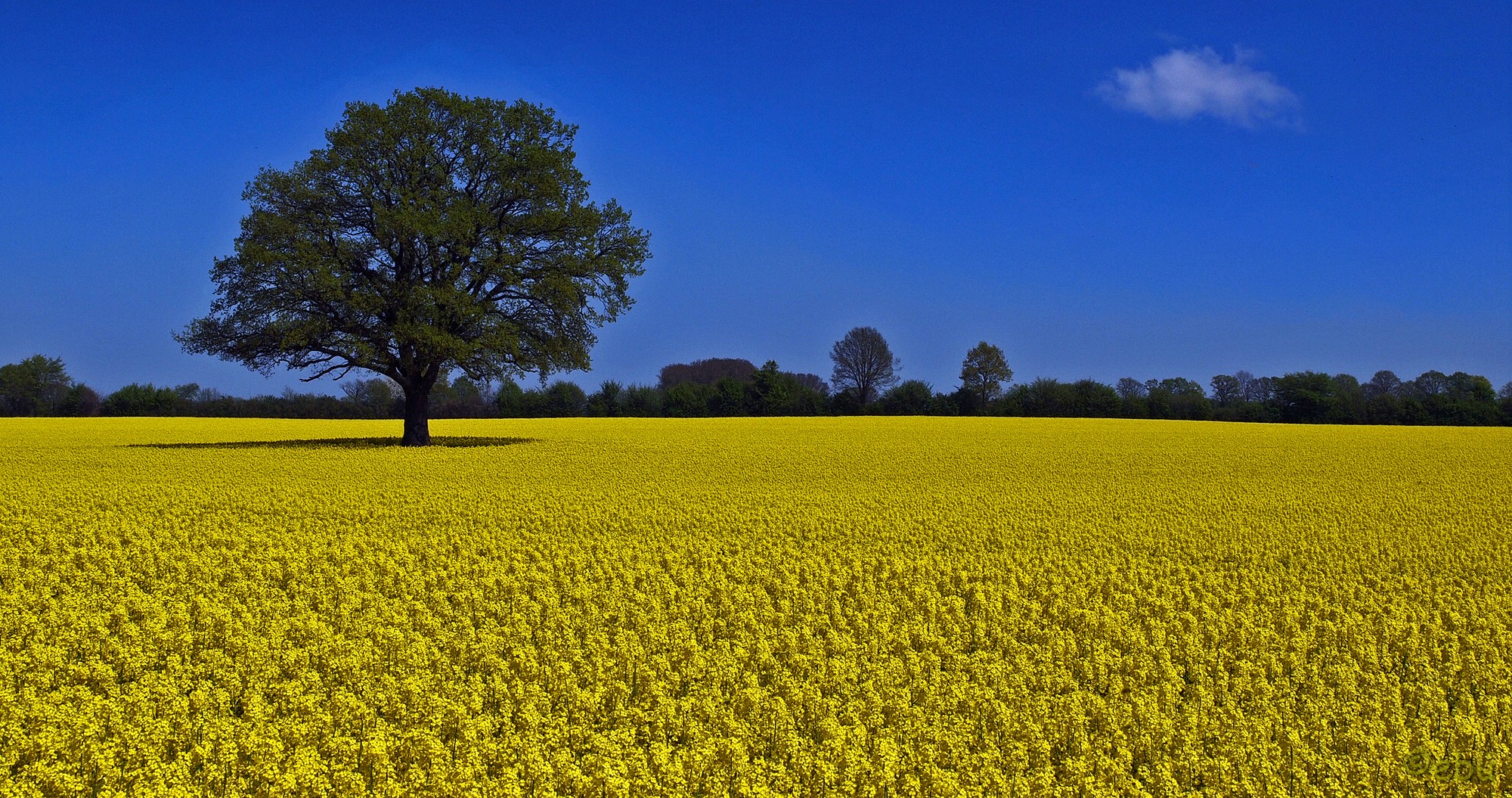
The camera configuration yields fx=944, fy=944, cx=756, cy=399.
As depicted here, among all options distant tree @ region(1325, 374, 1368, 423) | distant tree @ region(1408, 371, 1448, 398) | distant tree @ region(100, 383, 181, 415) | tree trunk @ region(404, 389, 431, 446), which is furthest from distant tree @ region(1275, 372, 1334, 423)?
distant tree @ region(100, 383, 181, 415)

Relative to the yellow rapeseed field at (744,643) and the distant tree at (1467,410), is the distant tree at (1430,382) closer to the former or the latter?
the distant tree at (1467,410)

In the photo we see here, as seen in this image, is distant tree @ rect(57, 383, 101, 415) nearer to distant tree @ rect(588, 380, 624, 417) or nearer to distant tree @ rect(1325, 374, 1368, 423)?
distant tree @ rect(588, 380, 624, 417)

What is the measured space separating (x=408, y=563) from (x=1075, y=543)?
329 inches

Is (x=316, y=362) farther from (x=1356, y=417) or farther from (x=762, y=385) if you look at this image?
(x=1356, y=417)

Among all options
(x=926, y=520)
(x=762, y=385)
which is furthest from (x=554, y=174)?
(x=762, y=385)

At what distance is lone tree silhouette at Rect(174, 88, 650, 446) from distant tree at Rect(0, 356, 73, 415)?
181 feet

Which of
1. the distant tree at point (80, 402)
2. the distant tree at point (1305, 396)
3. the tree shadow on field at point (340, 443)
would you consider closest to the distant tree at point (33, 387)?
the distant tree at point (80, 402)

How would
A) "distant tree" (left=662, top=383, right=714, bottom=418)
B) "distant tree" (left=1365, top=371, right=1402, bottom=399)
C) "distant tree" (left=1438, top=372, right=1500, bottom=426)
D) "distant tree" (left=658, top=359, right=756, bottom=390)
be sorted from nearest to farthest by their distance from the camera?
"distant tree" (left=1438, top=372, right=1500, bottom=426) < "distant tree" (left=662, top=383, right=714, bottom=418) < "distant tree" (left=1365, top=371, right=1402, bottom=399) < "distant tree" (left=658, top=359, right=756, bottom=390)

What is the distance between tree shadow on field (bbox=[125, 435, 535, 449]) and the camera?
2990 cm

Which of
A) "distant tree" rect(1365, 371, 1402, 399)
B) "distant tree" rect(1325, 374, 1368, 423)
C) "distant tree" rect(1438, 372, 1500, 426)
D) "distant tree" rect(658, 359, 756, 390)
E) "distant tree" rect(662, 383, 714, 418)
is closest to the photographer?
"distant tree" rect(1438, 372, 1500, 426)

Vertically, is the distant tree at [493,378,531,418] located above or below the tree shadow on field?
above

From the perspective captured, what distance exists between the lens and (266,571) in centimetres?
1017

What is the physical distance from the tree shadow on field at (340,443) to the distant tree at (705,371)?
6718cm

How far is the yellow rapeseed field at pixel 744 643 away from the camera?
213 inches
